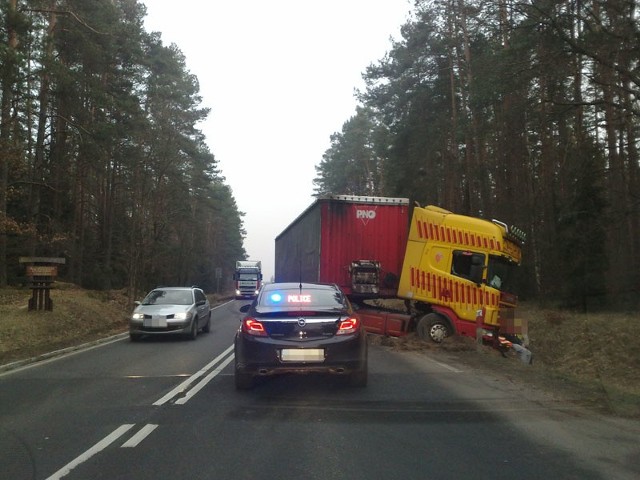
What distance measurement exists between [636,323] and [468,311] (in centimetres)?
582

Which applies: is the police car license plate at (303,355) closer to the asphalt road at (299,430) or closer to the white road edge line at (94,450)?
the asphalt road at (299,430)

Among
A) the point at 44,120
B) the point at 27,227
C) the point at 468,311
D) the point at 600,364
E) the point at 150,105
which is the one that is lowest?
the point at 600,364

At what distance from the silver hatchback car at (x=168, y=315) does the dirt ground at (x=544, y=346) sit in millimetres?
1715

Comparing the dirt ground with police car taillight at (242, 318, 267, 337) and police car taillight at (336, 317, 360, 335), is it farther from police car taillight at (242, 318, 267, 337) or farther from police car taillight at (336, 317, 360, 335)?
police car taillight at (242, 318, 267, 337)

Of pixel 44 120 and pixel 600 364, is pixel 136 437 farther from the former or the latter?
pixel 44 120

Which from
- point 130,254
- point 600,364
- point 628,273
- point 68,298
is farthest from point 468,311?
point 130,254

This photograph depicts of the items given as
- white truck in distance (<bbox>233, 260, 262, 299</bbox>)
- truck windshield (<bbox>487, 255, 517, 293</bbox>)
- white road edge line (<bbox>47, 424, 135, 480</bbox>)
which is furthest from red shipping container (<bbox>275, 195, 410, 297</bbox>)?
white truck in distance (<bbox>233, 260, 262, 299</bbox>)

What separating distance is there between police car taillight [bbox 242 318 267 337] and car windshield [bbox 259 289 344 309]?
1.52 feet

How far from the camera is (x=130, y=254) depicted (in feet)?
82.6

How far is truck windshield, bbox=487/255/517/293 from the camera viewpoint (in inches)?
541

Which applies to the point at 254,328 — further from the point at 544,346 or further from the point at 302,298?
the point at 544,346

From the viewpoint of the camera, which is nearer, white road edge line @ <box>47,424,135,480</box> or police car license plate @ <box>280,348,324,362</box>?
white road edge line @ <box>47,424,135,480</box>

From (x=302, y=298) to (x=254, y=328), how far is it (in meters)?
0.92

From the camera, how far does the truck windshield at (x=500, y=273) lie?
13.7 m
